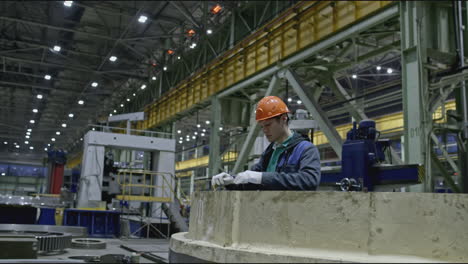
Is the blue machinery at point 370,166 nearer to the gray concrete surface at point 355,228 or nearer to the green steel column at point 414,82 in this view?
the green steel column at point 414,82

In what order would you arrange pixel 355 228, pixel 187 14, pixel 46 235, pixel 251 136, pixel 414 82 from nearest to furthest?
pixel 355 228 < pixel 46 235 < pixel 414 82 < pixel 251 136 < pixel 187 14

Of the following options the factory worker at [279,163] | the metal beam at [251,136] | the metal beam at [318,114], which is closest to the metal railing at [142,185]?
the metal beam at [251,136]

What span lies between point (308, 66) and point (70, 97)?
23.9 m

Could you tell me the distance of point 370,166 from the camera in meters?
7.95

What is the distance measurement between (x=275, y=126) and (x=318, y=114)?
9064mm

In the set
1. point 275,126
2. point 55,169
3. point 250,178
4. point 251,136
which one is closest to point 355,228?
point 250,178

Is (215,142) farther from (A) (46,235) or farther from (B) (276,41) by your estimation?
(A) (46,235)

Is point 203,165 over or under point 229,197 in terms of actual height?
over

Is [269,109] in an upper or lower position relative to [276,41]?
lower

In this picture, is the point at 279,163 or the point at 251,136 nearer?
the point at 279,163

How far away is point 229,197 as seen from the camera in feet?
9.34

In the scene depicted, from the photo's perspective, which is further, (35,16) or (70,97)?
(70,97)

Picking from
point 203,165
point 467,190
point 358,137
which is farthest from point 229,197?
point 203,165

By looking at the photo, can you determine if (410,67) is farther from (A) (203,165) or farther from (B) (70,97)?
(B) (70,97)
